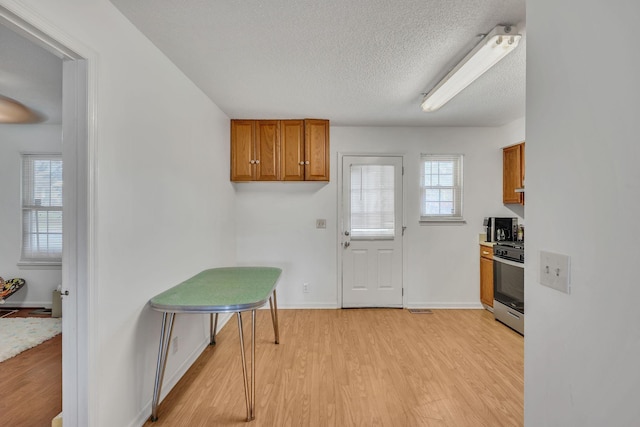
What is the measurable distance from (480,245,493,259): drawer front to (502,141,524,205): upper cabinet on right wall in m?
0.67

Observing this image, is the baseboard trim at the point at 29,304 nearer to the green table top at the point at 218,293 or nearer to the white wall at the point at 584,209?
the green table top at the point at 218,293

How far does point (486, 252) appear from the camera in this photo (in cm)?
370

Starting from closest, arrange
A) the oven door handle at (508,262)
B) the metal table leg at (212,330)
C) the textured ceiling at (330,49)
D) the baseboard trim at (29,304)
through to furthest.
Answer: the textured ceiling at (330,49) → the metal table leg at (212,330) → the oven door handle at (508,262) → the baseboard trim at (29,304)

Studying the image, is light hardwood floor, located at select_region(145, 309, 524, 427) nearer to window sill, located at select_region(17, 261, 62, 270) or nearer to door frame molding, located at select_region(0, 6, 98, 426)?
door frame molding, located at select_region(0, 6, 98, 426)

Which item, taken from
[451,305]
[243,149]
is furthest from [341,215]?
[451,305]

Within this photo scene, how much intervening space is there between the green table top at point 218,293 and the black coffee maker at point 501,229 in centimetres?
286

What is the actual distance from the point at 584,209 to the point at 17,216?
18.8ft

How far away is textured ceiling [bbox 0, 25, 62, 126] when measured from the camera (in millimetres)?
1929

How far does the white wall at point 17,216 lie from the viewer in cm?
384

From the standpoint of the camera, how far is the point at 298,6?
1.55m

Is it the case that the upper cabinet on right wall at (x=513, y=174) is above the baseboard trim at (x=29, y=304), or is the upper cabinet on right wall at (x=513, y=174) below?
above

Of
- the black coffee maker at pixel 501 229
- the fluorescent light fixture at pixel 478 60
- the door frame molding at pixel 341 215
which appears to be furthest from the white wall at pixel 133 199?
the black coffee maker at pixel 501 229

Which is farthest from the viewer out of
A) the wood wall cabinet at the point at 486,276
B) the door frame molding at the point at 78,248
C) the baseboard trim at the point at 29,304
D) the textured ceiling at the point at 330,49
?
the baseboard trim at the point at 29,304

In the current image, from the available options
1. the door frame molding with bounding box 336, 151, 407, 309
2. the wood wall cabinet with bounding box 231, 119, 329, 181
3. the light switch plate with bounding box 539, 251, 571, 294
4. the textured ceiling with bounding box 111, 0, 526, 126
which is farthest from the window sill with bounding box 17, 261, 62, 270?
the light switch plate with bounding box 539, 251, 571, 294
